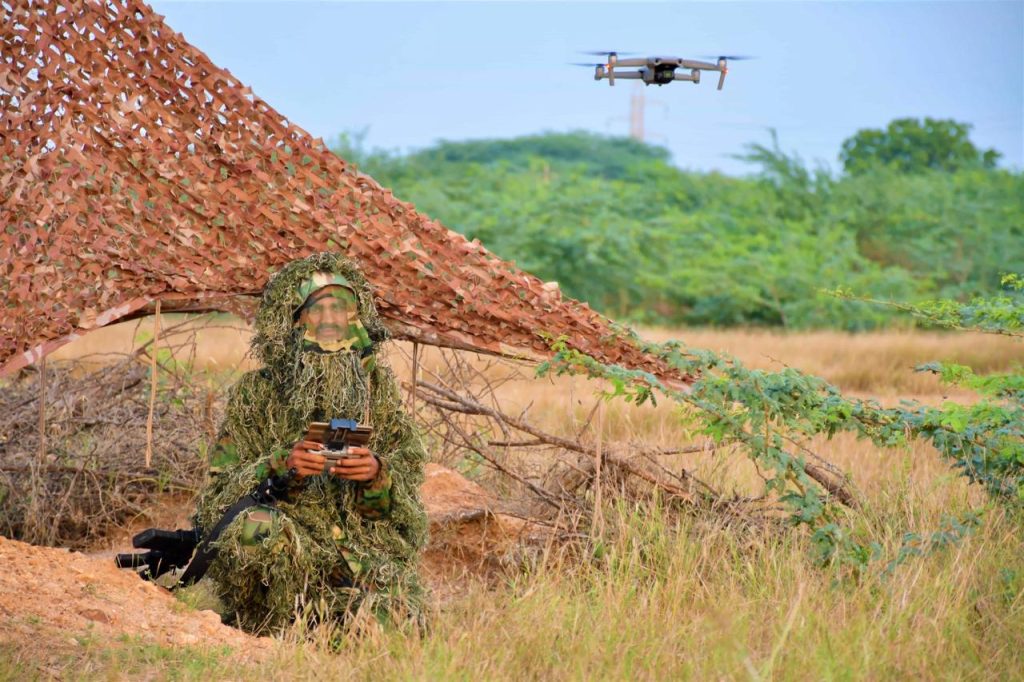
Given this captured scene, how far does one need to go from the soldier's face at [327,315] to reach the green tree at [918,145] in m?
32.8

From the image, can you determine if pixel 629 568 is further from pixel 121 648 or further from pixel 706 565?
pixel 121 648

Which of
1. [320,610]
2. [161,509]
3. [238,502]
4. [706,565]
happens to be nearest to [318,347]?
[238,502]

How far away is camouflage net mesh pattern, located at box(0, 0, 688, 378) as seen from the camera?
5.19 metres

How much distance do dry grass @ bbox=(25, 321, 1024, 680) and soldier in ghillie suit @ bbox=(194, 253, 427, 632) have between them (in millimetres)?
388

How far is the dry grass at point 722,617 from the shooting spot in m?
4.18

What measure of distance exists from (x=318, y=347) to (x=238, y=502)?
686 millimetres

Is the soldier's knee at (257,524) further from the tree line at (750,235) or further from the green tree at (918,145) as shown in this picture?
the green tree at (918,145)

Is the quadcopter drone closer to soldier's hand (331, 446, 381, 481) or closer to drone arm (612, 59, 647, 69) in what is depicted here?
drone arm (612, 59, 647, 69)

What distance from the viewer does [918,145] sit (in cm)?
3656

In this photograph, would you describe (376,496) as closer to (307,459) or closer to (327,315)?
(307,459)

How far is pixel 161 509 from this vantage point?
702cm

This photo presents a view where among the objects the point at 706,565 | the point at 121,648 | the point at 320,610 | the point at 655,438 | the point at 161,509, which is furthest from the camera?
the point at 655,438

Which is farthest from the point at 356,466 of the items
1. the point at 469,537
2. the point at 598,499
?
the point at 469,537

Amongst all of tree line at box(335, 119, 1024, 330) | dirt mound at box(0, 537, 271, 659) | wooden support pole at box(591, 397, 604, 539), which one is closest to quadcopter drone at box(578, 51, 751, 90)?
wooden support pole at box(591, 397, 604, 539)
